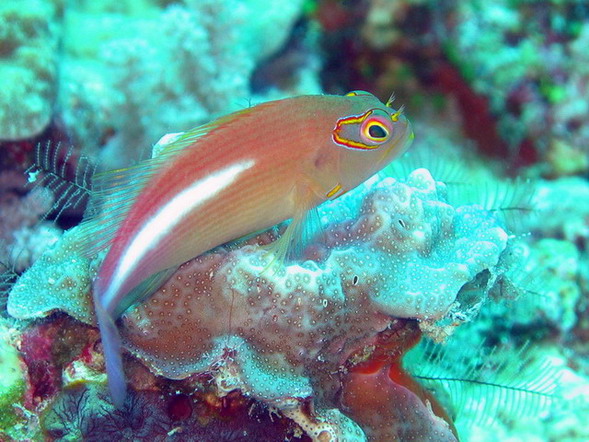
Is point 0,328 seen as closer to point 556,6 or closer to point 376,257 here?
point 376,257

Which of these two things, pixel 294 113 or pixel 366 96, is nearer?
pixel 294 113

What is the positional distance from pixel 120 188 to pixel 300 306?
0.95 m

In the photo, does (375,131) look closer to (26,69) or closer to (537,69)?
(26,69)

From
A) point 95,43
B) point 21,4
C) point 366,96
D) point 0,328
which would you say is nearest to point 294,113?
point 366,96

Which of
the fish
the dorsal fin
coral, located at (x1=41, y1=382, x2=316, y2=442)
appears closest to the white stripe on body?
the fish

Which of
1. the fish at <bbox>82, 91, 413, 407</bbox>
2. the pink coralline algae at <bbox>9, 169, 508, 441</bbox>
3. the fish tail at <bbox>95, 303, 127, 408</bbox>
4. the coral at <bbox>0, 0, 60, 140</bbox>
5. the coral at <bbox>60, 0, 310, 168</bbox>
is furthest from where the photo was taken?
the coral at <bbox>60, 0, 310, 168</bbox>

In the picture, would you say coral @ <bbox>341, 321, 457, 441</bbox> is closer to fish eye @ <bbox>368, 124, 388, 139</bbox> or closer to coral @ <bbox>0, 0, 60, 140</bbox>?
fish eye @ <bbox>368, 124, 388, 139</bbox>

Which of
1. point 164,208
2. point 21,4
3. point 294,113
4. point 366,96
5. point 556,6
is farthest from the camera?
point 556,6

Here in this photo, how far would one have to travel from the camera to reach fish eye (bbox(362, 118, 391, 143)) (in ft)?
8.25

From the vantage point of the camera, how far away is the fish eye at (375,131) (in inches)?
99.0

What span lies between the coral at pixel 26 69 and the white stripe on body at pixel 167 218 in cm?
279

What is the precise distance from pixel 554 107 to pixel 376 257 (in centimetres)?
632

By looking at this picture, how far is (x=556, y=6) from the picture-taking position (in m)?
7.60

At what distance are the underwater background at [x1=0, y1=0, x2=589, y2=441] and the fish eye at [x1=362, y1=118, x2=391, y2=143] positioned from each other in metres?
0.31
